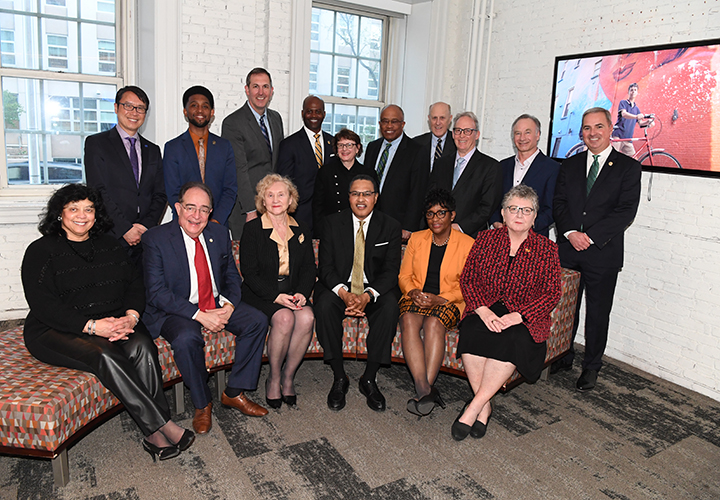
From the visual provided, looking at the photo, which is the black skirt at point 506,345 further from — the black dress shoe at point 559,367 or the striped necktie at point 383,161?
the striped necktie at point 383,161

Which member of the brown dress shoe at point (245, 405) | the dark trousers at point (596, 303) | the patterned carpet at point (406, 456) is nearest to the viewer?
the patterned carpet at point (406, 456)

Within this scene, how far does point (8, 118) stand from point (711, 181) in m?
5.70

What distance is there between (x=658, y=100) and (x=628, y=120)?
0.27m

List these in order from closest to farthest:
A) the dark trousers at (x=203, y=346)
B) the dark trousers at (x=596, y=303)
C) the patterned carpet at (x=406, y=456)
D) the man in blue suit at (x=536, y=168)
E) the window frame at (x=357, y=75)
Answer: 1. the patterned carpet at (x=406, y=456)
2. the dark trousers at (x=203, y=346)
3. the dark trousers at (x=596, y=303)
4. the man in blue suit at (x=536, y=168)
5. the window frame at (x=357, y=75)

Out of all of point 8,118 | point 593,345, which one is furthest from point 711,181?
point 8,118

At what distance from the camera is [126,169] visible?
3648 mm

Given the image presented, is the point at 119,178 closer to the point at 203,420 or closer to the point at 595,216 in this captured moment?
the point at 203,420

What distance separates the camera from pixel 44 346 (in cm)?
273

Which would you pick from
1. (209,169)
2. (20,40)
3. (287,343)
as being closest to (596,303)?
(287,343)

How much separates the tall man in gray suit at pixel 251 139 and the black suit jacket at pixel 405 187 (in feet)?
3.25

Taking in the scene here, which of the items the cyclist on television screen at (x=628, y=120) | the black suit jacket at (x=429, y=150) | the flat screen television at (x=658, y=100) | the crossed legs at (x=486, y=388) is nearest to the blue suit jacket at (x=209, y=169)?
the black suit jacket at (x=429, y=150)

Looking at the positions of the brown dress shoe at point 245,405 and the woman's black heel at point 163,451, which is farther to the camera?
the brown dress shoe at point 245,405

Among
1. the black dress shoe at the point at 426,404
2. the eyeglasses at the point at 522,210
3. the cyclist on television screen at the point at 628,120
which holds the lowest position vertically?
the black dress shoe at the point at 426,404

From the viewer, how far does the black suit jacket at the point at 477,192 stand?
413cm
